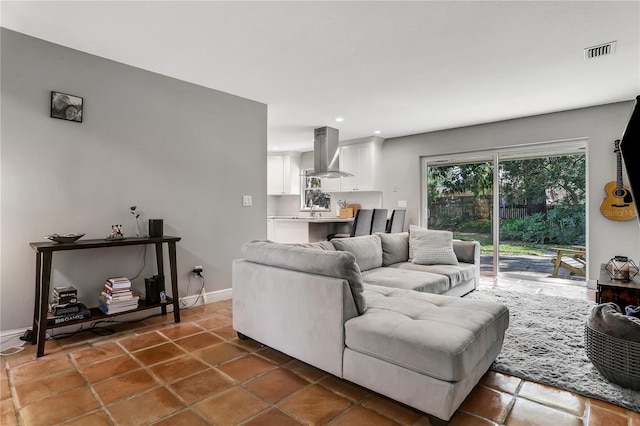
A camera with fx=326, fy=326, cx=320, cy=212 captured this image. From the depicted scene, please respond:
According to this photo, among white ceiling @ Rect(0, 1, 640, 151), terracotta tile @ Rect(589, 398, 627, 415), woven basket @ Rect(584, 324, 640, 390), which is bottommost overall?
terracotta tile @ Rect(589, 398, 627, 415)

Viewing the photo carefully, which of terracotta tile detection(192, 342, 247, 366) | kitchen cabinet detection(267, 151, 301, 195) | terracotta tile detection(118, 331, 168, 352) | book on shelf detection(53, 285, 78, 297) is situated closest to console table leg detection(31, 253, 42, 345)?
book on shelf detection(53, 285, 78, 297)

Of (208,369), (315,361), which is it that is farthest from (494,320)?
(208,369)

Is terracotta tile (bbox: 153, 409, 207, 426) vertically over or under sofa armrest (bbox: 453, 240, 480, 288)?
under

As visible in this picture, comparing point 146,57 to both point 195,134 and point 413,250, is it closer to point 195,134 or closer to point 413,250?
point 195,134

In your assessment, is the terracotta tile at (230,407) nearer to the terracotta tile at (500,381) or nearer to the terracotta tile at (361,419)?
the terracotta tile at (361,419)

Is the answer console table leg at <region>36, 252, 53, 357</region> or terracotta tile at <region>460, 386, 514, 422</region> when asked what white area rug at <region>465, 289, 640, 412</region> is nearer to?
terracotta tile at <region>460, 386, 514, 422</region>

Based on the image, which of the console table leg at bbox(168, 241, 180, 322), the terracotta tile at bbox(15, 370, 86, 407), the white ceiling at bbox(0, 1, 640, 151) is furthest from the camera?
the console table leg at bbox(168, 241, 180, 322)

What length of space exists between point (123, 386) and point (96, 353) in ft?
2.16

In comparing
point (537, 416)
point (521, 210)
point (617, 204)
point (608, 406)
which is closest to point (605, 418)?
point (608, 406)

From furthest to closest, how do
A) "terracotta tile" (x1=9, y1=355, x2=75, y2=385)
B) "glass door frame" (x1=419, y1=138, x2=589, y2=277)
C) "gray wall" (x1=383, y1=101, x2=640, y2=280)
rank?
1. "glass door frame" (x1=419, y1=138, x2=589, y2=277)
2. "gray wall" (x1=383, y1=101, x2=640, y2=280)
3. "terracotta tile" (x1=9, y1=355, x2=75, y2=385)

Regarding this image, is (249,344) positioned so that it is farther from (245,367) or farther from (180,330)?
(180,330)

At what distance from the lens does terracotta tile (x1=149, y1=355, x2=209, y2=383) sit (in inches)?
79.7

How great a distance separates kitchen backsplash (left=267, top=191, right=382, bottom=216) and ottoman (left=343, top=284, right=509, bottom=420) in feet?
15.3

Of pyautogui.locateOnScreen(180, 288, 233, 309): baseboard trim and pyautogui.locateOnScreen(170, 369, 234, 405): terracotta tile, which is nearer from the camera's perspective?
pyautogui.locateOnScreen(170, 369, 234, 405): terracotta tile
